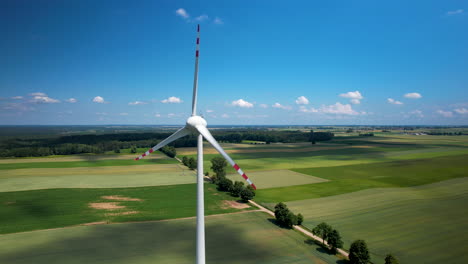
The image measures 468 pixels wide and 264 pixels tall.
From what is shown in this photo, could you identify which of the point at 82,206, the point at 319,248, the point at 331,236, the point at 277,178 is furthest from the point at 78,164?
the point at 331,236

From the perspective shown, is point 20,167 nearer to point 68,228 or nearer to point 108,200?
point 108,200

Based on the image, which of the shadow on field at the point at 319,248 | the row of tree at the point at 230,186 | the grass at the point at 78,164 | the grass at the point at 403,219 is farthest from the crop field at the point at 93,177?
the shadow on field at the point at 319,248

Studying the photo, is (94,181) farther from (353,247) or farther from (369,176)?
(369,176)

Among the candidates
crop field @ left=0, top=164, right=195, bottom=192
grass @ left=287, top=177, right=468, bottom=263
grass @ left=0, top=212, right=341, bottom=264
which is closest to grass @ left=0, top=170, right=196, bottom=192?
crop field @ left=0, top=164, right=195, bottom=192

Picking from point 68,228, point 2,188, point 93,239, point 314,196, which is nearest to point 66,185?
point 2,188

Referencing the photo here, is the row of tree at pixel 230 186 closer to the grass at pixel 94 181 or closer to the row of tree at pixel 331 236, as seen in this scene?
the grass at pixel 94 181

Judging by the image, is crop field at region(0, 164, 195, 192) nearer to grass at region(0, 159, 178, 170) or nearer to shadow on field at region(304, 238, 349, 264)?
grass at region(0, 159, 178, 170)
